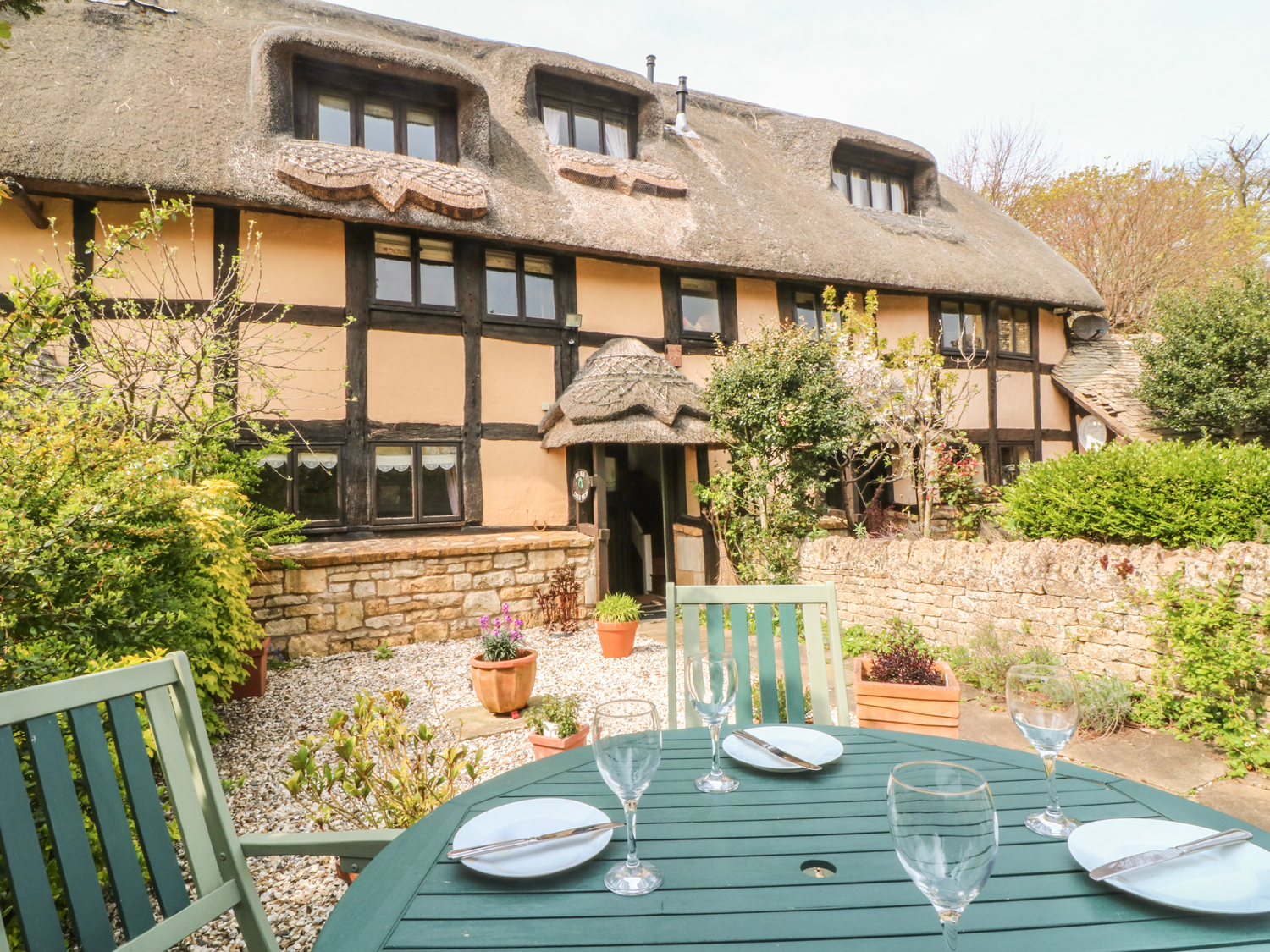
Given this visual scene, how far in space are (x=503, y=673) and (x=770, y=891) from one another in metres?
3.33

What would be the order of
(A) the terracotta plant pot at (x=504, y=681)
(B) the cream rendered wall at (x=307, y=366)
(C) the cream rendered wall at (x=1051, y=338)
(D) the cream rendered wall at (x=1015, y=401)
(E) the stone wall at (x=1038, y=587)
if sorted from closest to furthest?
(E) the stone wall at (x=1038, y=587)
(A) the terracotta plant pot at (x=504, y=681)
(B) the cream rendered wall at (x=307, y=366)
(D) the cream rendered wall at (x=1015, y=401)
(C) the cream rendered wall at (x=1051, y=338)

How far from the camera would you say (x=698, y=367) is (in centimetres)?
797

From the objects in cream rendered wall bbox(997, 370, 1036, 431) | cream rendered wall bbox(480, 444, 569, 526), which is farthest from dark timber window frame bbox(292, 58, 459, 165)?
cream rendered wall bbox(997, 370, 1036, 431)

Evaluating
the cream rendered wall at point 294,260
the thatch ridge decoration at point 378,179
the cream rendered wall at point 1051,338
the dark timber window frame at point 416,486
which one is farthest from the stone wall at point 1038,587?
the cream rendered wall at point 1051,338

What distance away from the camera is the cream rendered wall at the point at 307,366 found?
597 centimetres

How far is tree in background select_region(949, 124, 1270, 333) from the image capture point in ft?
48.6

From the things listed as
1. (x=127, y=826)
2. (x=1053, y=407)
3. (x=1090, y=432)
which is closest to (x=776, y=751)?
(x=127, y=826)

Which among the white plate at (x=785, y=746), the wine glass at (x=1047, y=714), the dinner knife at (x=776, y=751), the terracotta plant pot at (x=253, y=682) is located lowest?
the terracotta plant pot at (x=253, y=682)

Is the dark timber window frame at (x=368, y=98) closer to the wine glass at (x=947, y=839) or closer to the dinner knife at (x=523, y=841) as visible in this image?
the dinner knife at (x=523, y=841)

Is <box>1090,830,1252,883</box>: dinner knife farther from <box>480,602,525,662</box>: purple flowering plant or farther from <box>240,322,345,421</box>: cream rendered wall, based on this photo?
<box>240,322,345,421</box>: cream rendered wall

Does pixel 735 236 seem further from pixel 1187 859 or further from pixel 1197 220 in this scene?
pixel 1197 220

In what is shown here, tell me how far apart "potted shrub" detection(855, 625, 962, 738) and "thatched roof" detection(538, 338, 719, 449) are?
3.56 metres

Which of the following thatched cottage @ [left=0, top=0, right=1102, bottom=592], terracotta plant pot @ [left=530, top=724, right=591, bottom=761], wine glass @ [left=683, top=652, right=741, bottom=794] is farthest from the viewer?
thatched cottage @ [left=0, top=0, right=1102, bottom=592]

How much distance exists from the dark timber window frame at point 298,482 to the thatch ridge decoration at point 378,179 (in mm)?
2334
